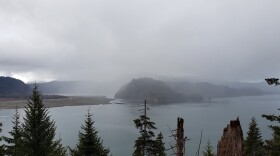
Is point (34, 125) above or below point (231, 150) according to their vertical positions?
below

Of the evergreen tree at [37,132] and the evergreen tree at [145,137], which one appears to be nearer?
the evergreen tree at [37,132]

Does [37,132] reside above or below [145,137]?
above

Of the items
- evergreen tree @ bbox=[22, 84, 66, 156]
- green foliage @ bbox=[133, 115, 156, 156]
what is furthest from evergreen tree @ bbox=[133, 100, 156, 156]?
evergreen tree @ bbox=[22, 84, 66, 156]

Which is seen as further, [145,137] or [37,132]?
[145,137]

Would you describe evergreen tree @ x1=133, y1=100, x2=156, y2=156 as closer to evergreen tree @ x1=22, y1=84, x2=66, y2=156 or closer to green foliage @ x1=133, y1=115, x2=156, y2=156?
green foliage @ x1=133, y1=115, x2=156, y2=156

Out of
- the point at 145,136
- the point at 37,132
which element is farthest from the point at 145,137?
the point at 37,132

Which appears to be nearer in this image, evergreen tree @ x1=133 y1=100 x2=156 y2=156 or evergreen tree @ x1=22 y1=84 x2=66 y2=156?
evergreen tree @ x1=22 y1=84 x2=66 y2=156

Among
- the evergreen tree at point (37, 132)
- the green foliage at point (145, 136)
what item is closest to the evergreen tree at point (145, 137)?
the green foliage at point (145, 136)

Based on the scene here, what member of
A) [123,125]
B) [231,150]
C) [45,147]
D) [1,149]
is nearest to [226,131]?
[231,150]

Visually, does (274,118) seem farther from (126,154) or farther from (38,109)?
(126,154)

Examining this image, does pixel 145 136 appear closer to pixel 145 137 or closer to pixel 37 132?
pixel 145 137

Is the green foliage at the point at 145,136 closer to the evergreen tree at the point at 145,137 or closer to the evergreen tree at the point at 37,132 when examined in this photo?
the evergreen tree at the point at 145,137

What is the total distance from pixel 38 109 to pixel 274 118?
14.9 metres

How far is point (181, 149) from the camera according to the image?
17.4ft
